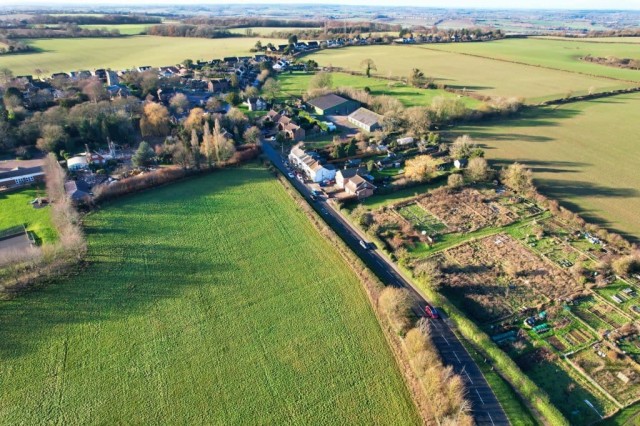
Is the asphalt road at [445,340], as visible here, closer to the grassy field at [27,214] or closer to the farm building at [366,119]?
the grassy field at [27,214]

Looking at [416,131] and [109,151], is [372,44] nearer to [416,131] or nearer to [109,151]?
[416,131]

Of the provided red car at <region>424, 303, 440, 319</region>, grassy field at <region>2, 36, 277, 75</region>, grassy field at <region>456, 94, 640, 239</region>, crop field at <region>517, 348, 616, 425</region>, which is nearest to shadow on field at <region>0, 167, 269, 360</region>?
red car at <region>424, 303, 440, 319</region>

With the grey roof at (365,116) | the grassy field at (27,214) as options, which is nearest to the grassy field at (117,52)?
the grassy field at (27,214)

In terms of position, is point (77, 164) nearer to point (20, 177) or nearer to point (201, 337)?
point (20, 177)

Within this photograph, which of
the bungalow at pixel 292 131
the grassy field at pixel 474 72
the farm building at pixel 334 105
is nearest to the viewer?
the bungalow at pixel 292 131

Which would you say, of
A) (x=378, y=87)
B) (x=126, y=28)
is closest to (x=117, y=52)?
(x=126, y=28)

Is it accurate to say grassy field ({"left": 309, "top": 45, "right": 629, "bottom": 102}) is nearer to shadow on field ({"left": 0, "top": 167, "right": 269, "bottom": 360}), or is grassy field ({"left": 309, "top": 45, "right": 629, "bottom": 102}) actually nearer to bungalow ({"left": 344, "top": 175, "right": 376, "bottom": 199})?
bungalow ({"left": 344, "top": 175, "right": 376, "bottom": 199})
